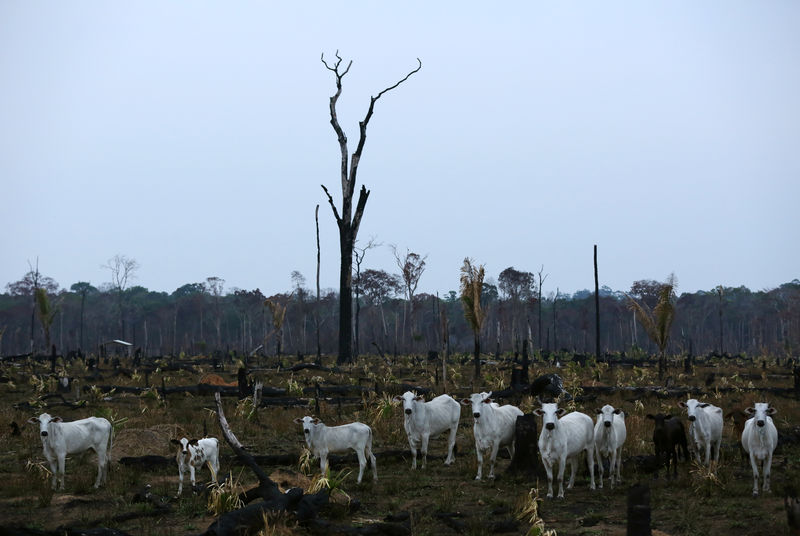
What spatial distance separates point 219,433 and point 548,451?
941 centimetres

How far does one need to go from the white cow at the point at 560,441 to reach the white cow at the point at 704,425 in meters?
2.07

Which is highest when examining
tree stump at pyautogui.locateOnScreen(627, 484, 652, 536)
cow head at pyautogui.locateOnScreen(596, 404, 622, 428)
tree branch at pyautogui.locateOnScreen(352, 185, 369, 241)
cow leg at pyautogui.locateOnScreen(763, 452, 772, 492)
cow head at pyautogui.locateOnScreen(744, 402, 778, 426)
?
tree branch at pyautogui.locateOnScreen(352, 185, 369, 241)

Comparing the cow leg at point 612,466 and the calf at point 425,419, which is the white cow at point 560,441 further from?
the calf at point 425,419

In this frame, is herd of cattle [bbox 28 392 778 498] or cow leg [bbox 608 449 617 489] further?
cow leg [bbox 608 449 617 489]

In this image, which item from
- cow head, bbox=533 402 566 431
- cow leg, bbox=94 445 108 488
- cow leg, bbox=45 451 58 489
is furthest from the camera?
cow leg, bbox=94 445 108 488

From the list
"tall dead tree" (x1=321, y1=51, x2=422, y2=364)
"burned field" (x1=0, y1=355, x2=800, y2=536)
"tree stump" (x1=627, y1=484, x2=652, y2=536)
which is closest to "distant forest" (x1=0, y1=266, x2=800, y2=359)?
"tall dead tree" (x1=321, y1=51, x2=422, y2=364)

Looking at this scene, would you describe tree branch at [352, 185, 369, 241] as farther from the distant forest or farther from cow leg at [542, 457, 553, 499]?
the distant forest

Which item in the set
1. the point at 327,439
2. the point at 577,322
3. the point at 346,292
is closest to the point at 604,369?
the point at 346,292

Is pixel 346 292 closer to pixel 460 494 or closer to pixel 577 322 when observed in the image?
pixel 460 494

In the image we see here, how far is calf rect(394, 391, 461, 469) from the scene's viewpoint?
1512 cm

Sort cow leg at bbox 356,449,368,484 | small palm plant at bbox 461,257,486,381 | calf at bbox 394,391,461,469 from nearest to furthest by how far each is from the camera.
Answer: cow leg at bbox 356,449,368,484
calf at bbox 394,391,461,469
small palm plant at bbox 461,257,486,381

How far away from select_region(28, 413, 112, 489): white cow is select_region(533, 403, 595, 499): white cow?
26.6 feet

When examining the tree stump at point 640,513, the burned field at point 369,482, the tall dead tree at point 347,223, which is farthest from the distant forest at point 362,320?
the tree stump at point 640,513

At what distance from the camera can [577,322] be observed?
399ft
